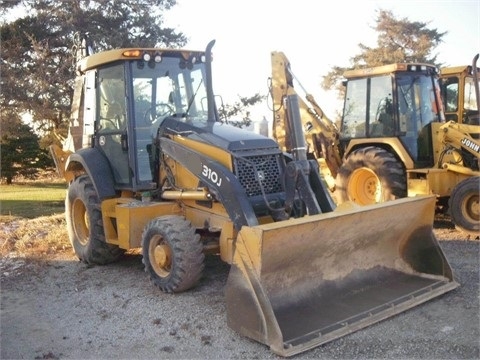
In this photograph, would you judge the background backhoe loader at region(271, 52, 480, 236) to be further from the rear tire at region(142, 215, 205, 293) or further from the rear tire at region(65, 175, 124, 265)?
the rear tire at region(142, 215, 205, 293)

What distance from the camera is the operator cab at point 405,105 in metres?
8.85

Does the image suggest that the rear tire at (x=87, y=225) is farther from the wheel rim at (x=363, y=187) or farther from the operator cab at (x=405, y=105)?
the operator cab at (x=405, y=105)

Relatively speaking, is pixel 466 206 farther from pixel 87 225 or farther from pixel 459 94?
pixel 87 225

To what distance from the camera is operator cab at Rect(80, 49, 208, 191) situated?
6355mm

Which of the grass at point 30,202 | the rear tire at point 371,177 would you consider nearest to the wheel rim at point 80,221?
the rear tire at point 371,177

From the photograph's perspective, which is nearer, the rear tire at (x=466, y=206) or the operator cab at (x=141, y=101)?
the operator cab at (x=141, y=101)

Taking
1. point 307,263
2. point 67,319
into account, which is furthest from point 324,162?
point 67,319

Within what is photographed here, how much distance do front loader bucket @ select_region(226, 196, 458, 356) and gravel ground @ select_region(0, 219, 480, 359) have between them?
0.44 ft

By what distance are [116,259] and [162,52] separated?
8.74 ft

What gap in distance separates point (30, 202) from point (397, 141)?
1059 centimetres

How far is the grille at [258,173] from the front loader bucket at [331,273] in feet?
3.23

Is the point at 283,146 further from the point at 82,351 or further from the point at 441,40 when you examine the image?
the point at 441,40

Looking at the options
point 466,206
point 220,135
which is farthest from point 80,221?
Result: point 466,206

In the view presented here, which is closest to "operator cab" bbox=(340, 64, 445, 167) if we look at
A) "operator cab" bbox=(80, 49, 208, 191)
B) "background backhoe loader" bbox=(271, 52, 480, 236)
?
"background backhoe loader" bbox=(271, 52, 480, 236)
